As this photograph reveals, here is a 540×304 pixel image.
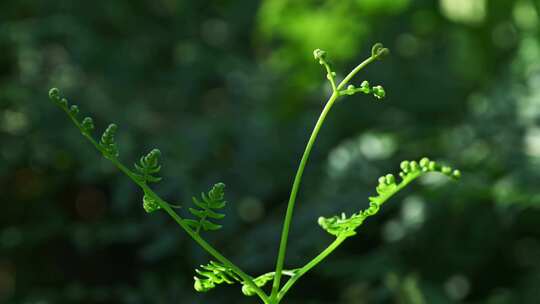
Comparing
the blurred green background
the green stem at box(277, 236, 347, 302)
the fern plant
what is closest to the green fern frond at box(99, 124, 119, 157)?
the fern plant

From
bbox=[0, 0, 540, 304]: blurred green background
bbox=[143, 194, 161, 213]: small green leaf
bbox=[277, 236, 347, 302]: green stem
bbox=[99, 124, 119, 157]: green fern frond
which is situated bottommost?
bbox=[277, 236, 347, 302]: green stem

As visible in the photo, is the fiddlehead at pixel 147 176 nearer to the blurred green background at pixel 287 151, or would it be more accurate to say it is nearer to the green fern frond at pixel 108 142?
the green fern frond at pixel 108 142

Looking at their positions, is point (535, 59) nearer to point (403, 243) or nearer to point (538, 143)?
point (538, 143)

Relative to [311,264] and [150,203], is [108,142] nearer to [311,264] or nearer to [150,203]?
[150,203]

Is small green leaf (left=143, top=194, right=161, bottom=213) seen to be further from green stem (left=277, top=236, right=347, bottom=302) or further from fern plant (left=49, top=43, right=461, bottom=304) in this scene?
green stem (left=277, top=236, right=347, bottom=302)

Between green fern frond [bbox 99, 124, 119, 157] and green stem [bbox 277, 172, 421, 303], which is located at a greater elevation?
green fern frond [bbox 99, 124, 119, 157]

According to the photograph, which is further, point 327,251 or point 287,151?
point 287,151

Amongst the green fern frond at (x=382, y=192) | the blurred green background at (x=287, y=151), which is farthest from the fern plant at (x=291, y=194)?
the blurred green background at (x=287, y=151)

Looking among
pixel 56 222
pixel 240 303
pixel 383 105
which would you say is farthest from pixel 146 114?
pixel 240 303

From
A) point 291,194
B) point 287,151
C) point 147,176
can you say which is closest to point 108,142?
point 147,176
